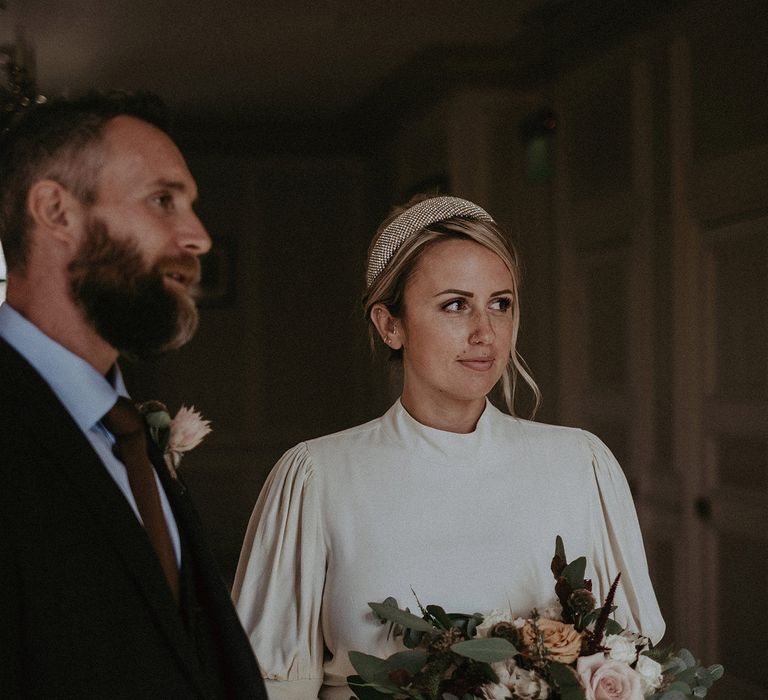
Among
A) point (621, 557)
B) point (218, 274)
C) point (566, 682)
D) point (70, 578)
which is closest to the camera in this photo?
point (70, 578)

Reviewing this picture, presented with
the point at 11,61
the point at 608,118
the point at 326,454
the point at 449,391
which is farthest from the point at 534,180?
the point at 11,61

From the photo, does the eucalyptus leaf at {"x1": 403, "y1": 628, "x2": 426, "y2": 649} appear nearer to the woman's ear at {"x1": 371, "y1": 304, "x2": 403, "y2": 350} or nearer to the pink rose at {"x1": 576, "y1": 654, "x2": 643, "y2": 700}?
the pink rose at {"x1": 576, "y1": 654, "x2": 643, "y2": 700}

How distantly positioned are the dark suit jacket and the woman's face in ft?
2.51

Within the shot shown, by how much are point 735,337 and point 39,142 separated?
68.2 inches

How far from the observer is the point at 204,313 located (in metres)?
1.66

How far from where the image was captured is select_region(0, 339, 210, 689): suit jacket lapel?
788mm

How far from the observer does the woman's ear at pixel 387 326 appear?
155 centimetres

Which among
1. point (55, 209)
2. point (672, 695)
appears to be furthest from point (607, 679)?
point (55, 209)

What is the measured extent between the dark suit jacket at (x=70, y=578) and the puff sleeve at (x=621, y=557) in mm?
906

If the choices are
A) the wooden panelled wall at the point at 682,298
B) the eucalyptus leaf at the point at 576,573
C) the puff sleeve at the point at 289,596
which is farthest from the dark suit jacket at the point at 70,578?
the wooden panelled wall at the point at 682,298

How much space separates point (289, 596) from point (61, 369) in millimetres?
730

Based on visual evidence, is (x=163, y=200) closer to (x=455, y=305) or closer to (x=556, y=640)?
(x=455, y=305)

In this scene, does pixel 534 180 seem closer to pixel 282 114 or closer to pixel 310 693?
pixel 282 114

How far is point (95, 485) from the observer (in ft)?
2.62
